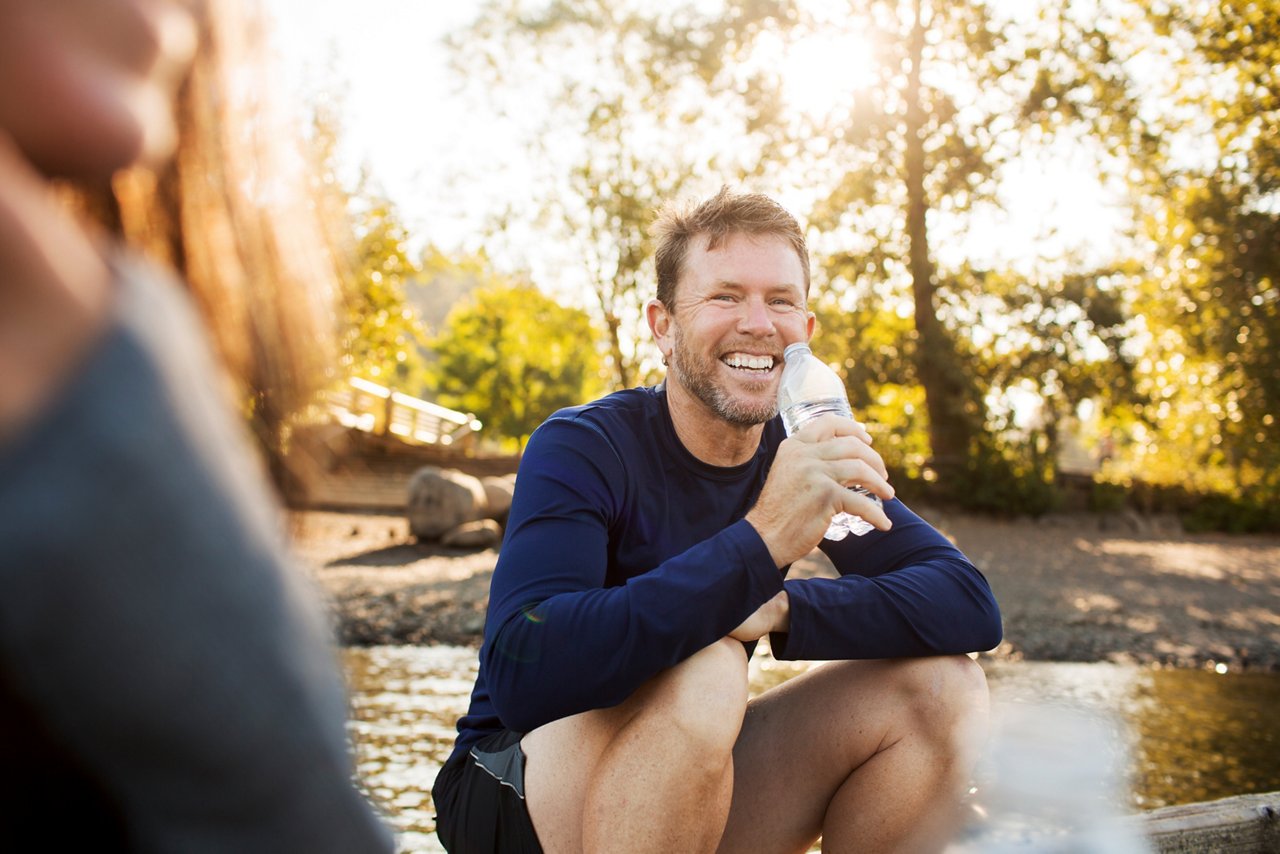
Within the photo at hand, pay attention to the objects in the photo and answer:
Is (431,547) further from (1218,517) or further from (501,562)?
(1218,517)

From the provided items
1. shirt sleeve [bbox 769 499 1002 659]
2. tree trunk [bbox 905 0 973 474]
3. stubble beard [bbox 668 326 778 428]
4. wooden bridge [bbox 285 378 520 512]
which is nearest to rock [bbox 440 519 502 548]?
wooden bridge [bbox 285 378 520 512]

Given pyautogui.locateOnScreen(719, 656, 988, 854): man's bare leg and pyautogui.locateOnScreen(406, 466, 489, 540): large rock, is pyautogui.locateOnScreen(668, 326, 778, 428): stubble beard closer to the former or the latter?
pyautogui.locateOnScreen(719, 656, 988, 854): man's bare leg

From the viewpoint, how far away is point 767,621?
7.69 feet

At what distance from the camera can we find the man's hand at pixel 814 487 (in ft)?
7.02

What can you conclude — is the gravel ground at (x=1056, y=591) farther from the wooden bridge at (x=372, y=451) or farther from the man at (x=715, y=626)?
the man at (x=715, y=626)

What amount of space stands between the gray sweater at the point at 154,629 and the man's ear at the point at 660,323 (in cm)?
245

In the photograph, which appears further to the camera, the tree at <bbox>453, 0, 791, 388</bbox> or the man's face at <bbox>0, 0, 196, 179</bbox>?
the tree at <bbox>453, 0, 791, 388</bbox>

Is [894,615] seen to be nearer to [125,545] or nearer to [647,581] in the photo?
[647,581]

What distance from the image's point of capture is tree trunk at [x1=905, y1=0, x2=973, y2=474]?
16312 mm

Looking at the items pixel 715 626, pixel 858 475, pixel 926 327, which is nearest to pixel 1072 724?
pixel 858 475

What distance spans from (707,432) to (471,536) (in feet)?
31.4

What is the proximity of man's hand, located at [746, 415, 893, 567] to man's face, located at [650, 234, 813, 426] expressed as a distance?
1.61 feet

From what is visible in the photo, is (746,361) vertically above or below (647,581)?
above

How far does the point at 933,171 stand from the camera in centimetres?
1680
